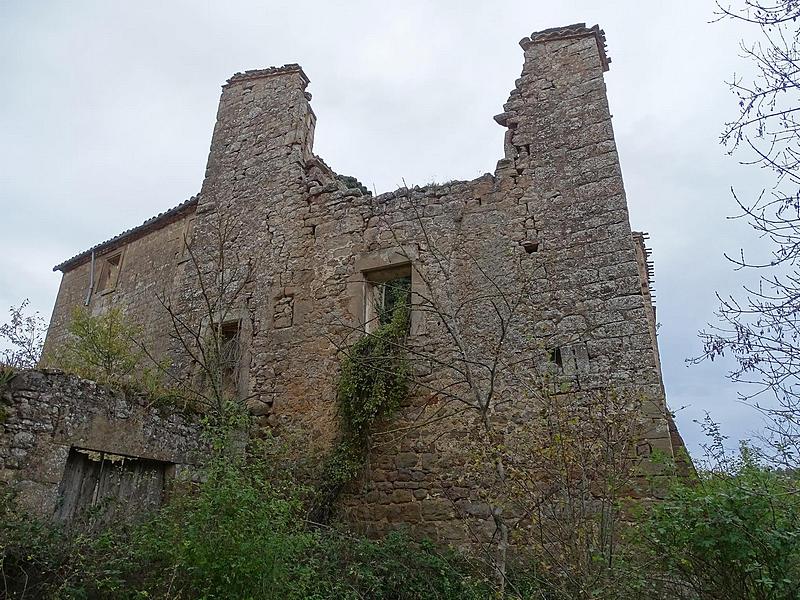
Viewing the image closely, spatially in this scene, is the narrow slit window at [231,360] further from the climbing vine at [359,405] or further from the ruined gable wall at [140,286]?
the ruined gable wall at [140,286]

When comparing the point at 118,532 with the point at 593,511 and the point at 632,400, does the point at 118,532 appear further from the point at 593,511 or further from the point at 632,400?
the point at 632,400

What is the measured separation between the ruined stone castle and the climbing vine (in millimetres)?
173

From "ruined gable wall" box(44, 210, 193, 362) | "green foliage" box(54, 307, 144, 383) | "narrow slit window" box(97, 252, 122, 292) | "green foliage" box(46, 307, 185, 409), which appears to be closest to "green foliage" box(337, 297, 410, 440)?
"green foliage" box(46, 307, 185, 409)

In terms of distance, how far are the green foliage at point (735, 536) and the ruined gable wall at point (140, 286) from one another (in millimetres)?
8052

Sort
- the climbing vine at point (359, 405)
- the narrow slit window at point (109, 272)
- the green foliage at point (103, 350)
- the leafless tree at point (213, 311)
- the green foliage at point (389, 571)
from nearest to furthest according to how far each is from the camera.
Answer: the green foliage at point (389, 571) → the climbing vine at point (359, 405) → the leafless tree at point (213, 311) → the green foliage at point (103, 350) → the narrow slit window at point (109, 272)

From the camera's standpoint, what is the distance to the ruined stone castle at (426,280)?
5.66 meters

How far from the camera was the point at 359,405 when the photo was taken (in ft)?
20.9

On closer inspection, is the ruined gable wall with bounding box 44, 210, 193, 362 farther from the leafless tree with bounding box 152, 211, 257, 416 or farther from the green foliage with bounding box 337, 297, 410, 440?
the green foliage with bounding box 337, 297, 410, 440

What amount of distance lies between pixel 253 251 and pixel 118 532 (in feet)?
13.8

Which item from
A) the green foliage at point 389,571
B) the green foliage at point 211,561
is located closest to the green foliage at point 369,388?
the green foliage at point 389,571

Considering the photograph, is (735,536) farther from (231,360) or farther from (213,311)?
(213,311)

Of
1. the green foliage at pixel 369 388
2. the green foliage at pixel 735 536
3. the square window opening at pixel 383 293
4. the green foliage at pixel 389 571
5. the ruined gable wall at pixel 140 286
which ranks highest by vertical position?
the ruined gable wall at pixel 140 286

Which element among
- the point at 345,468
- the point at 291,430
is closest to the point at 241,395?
the point at 291,430

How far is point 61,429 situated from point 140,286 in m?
6.52
